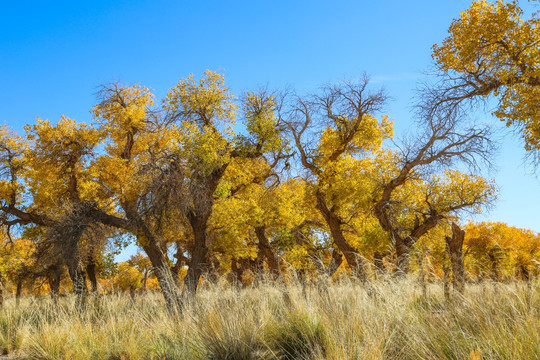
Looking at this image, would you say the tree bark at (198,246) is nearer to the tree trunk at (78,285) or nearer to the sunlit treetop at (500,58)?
the tree trunk at (78,285)

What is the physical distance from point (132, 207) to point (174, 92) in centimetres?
482

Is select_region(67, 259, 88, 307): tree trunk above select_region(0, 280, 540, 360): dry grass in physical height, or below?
above

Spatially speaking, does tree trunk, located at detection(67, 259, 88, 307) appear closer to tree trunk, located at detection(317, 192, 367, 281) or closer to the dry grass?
the dry grass

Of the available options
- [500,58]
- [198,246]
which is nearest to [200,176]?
[198,246]

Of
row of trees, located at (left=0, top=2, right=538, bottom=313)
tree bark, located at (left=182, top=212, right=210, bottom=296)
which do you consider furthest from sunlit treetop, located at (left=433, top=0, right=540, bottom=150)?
tree bark, located at (left=182, top=212, right=210, bottom=296)

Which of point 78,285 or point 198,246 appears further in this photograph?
point 198,246

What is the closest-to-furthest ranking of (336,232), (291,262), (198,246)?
1. (198,246)
2. (336,232)
3. (291,262)

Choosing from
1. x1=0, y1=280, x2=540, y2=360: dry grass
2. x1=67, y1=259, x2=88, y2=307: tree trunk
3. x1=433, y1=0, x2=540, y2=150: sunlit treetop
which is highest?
x1=433, y1=0, x2=540, y2=150: sunlit treetop

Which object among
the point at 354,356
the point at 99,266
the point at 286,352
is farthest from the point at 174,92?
the point at 99,266

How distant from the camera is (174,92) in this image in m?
15.6

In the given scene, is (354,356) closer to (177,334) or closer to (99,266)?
(177,334)

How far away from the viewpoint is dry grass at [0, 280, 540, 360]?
3.79 metres

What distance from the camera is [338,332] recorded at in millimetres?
4652

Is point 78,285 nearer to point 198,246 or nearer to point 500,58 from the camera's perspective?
point 198,246
